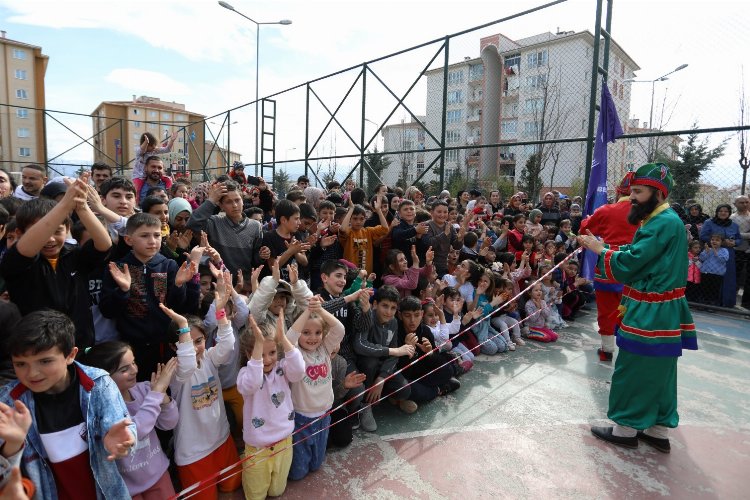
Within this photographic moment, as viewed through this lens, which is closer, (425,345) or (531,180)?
(425,345)

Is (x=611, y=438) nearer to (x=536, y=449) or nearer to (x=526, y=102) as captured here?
(x=536, y=449)

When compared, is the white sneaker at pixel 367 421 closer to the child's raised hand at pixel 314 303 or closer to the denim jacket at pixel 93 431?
the child's raised hand at pixel 314 303

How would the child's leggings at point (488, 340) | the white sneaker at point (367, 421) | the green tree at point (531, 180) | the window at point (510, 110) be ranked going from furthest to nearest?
the window at point (510, 110), the green tree at point (531, 180), the child's leggings at point (488, 340), the white sneaker at point (367, 421)

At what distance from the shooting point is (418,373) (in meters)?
3.81

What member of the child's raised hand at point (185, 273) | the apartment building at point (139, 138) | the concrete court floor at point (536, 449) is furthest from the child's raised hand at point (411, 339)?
the apartment building at point (139, 138)

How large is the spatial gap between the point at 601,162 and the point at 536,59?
2007 centimetres

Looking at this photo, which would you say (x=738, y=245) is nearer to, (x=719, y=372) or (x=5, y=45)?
(x=719, y=372)

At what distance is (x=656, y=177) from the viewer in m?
3.23

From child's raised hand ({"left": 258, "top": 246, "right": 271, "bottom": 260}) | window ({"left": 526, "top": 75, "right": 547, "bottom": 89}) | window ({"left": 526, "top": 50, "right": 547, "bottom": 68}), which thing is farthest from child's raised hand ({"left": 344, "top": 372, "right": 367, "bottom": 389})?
window ({"left": 526, "top": 50, "right": 547, "bottom": 68})

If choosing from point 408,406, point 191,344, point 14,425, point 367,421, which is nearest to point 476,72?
point 408,406

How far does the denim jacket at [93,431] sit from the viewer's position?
184 centimetres

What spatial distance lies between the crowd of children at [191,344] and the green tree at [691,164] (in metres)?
13.2

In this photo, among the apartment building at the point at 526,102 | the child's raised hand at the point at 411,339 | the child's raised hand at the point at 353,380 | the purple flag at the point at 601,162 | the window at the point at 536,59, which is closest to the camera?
the child's raised hand at the point at 353,380

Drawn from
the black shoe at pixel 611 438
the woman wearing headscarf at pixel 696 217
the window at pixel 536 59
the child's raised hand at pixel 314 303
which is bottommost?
the black shoe at pixel 611 438
